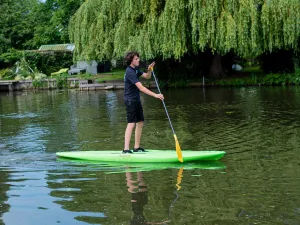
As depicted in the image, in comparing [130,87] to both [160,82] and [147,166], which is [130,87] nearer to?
[147,166]

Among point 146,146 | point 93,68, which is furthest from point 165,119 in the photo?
point 93,68

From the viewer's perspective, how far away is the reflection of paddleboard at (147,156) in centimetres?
915

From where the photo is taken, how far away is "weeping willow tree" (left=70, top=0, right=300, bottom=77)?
2400 centimetres

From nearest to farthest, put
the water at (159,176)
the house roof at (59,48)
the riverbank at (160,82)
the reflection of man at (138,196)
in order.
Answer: the reflection of man at (138,196)
the water at (159,176)
the riverbank at (160,82)
the house roof at (59,48)

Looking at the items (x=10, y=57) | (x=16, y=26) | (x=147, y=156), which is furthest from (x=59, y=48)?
(x=147, y=156)

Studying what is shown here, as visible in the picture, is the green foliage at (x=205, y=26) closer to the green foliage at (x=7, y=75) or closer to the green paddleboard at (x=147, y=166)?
the green foliage at (x=7, y=75)

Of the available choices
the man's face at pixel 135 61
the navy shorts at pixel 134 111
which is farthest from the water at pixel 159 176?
the man's face at pixel 135 61

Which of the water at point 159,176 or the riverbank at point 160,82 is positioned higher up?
the riverbank at point 160,82

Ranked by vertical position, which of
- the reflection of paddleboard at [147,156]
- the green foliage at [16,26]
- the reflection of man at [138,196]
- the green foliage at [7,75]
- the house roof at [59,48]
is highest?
the green foliage at [16,26]

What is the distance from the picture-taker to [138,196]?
7.15 meters

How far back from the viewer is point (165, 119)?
51.8 feet

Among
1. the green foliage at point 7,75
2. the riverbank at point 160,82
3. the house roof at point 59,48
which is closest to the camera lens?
the riverbank at point 160,82

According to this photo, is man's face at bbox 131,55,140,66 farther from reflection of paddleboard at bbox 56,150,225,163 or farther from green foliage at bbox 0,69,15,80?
green foliage at bbox 0,69,15,80

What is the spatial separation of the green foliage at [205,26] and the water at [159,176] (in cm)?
859
